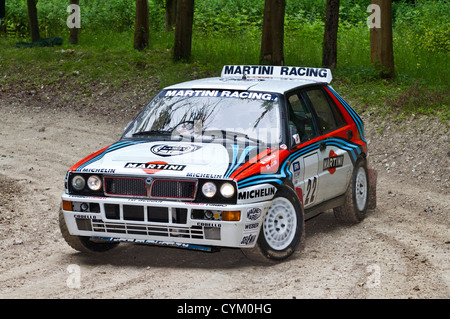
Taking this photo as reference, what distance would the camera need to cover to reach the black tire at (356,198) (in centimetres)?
853

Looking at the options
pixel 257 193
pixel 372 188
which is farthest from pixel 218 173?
pixel 372 188

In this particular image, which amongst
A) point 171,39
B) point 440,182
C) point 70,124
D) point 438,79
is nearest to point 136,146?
point 440,182

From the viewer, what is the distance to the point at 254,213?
6426mm

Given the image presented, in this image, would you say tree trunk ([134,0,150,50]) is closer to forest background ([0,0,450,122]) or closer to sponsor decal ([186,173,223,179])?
forest background ([0,0,450,122])

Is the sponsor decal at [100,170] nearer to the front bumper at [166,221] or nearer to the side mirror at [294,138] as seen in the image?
the front bumper at [166,221]

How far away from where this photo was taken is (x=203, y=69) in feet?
56.8

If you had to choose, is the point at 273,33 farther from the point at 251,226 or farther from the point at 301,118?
the point at 251,226

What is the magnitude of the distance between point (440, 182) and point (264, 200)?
5.55 metres

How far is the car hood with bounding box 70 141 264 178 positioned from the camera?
640 cm

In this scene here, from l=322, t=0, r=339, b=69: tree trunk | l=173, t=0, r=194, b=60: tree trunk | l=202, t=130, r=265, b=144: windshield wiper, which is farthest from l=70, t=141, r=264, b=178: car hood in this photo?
l=173, t=0, r=194, b=60: tree trunk

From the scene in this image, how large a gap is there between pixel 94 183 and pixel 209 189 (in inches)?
43.2

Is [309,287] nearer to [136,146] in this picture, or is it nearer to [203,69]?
[136,146]

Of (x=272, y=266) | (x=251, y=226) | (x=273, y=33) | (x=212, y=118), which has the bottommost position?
(x=272, y=266)
